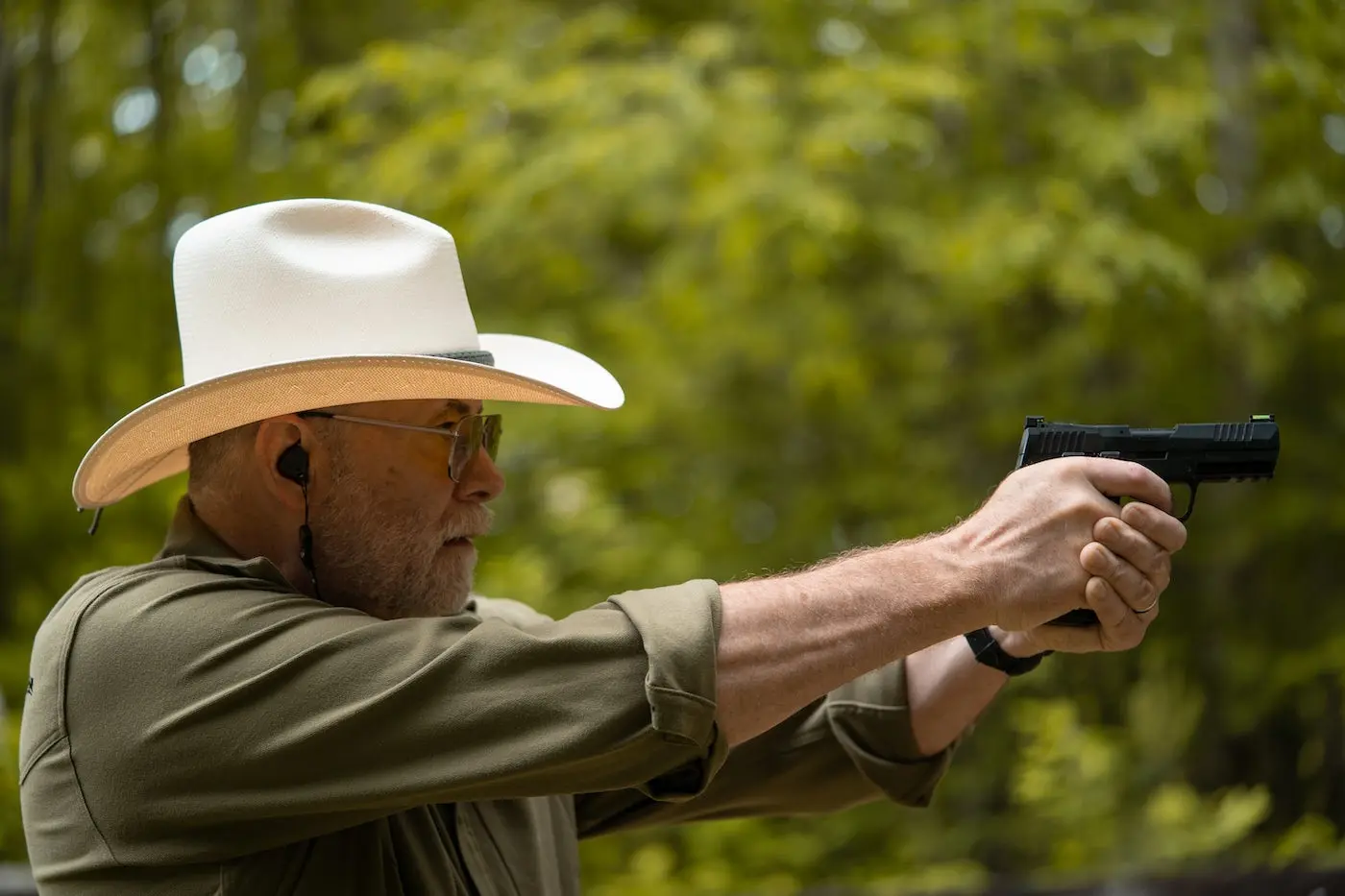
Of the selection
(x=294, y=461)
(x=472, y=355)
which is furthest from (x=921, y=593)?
(x=294, y=461)

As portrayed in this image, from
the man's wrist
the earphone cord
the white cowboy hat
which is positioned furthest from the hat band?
the man's wrist

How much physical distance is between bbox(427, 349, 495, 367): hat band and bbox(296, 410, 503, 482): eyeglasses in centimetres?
9

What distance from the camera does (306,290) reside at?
2068mm

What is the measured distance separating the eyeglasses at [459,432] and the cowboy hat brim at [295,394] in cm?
3

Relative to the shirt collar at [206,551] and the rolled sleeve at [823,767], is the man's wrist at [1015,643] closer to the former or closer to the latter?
the rolled sleeve at [823,767]

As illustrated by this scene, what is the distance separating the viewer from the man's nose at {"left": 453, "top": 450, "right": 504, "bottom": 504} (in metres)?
2.16

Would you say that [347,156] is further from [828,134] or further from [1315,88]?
[1315,88]

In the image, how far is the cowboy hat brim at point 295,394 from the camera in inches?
78.5

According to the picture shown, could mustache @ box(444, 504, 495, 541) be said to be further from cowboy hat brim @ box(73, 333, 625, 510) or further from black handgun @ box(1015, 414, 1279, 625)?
black handgun @ box(1015, 414, 1279, 625)

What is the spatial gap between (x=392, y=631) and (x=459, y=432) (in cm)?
48

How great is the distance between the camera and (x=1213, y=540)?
22.3 feet

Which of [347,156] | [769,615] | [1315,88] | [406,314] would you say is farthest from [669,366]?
[769,615]

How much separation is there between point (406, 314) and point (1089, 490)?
104 centimetres

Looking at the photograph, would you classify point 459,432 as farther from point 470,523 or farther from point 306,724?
point 306,724
